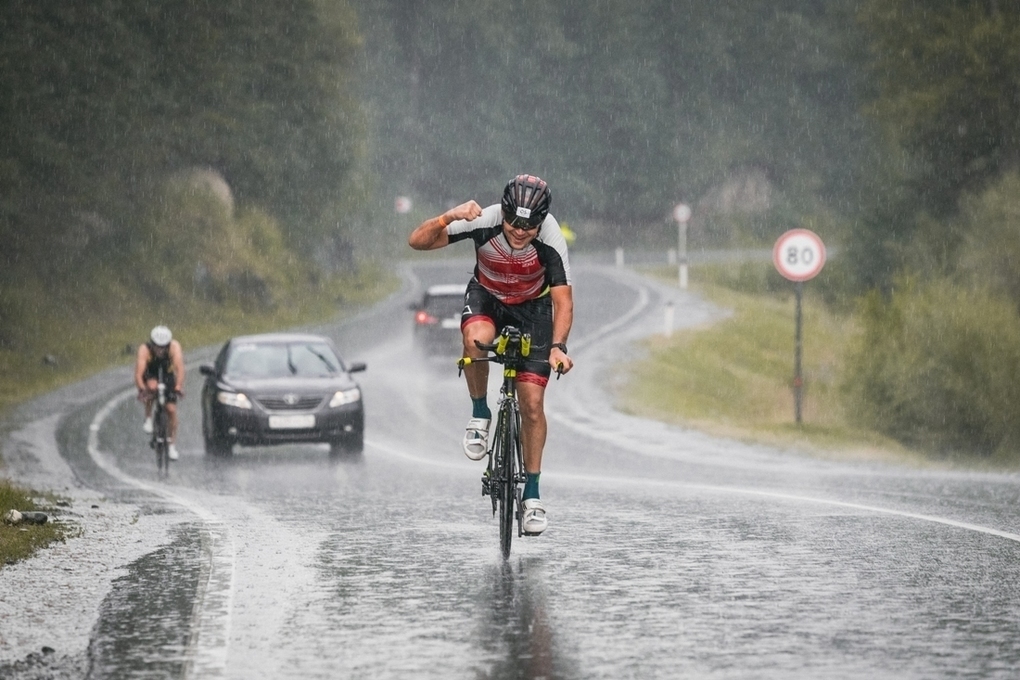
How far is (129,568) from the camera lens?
930 cm

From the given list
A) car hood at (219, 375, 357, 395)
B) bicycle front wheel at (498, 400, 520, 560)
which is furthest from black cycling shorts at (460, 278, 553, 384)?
car hood at (219, 375, 357, 395)

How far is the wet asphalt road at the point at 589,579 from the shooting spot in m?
6.65

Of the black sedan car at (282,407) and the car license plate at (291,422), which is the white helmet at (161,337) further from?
the car license plate at (291,422)

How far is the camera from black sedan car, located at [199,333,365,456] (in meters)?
19.9

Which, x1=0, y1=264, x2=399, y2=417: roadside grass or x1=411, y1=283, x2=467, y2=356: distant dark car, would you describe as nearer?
x1=411, y1=283, x2=467, y2=356: distant dark car

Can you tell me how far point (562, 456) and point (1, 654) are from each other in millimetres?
13212

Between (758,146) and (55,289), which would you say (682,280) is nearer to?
(55,289)

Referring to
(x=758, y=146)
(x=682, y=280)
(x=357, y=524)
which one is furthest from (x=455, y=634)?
(x=758, y=146)

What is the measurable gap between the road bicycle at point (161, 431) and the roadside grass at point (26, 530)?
449cm

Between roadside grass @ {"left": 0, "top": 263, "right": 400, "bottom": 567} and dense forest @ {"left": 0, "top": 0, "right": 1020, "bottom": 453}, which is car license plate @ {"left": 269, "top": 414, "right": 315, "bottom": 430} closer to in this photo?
dense forest @ {"left": 0, "top": 0, "right": 1020, "bottom": 453}

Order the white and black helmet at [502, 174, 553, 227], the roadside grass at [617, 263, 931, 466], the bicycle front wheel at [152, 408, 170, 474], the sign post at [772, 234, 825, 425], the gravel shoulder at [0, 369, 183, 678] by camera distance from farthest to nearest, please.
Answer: the sign post at [772, 234, 825, 425] → the roadside grass at [617, 263, 931, 466] → the bicycle front wheel at [152, 408, 170, 474] → the white and black helmet at [502, 174, 553, 227] → the gravel shoulder at [0, 369, 183, 678]

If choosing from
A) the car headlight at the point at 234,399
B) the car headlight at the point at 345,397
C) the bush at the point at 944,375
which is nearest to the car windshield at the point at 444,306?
the bush at the point at 944,375

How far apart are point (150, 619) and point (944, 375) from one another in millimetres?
15147

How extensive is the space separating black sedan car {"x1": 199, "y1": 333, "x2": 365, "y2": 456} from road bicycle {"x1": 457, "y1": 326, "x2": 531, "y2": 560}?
10378 millimetres
